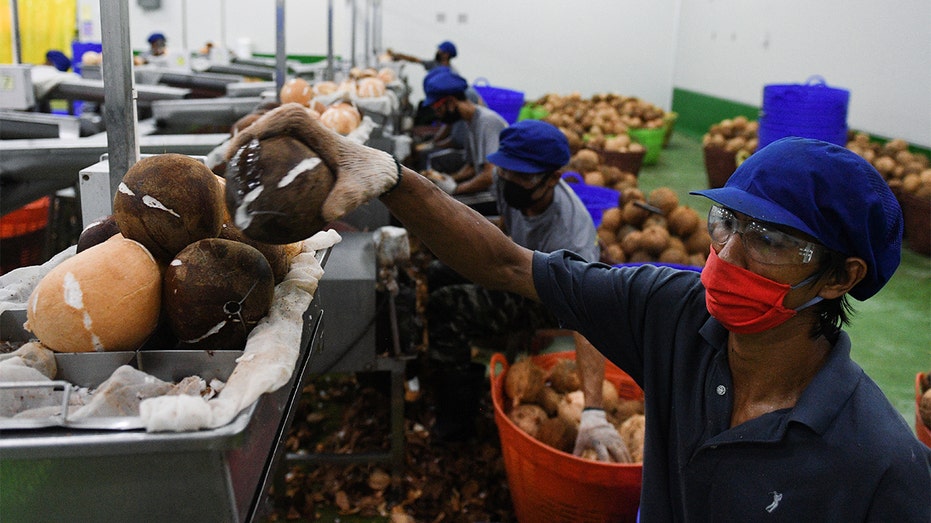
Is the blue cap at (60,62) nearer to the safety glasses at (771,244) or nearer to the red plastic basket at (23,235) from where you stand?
the red plastic basket at (23,235)

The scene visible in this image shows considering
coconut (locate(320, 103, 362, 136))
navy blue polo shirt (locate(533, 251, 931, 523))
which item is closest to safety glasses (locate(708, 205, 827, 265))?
navy blue polo shirt (locate(533, 251, 931, 523))

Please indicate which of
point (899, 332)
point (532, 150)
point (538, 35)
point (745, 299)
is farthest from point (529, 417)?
point (538, 35)

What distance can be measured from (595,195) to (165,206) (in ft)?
15.6

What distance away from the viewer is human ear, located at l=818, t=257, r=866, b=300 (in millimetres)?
1451

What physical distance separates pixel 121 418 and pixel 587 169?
6011 millimetres

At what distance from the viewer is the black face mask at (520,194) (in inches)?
134

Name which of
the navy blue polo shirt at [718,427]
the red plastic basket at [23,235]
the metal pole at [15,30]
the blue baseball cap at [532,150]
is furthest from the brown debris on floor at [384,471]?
the metal pole at [15,30]

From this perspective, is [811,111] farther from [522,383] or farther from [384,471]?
[384,471]

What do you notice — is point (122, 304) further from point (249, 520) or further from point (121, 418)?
point (249, 520)

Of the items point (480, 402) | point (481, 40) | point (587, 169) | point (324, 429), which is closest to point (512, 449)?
point (480, 402)

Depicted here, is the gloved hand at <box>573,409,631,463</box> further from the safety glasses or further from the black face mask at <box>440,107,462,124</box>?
the black face mask at <box>440,107,462,124</box>

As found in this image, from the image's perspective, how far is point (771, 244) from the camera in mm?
1459

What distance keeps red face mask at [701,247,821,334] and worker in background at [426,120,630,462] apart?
179 centimetres

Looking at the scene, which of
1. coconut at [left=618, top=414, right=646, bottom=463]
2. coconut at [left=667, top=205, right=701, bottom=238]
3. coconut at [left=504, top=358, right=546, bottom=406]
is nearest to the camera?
coconut at [left=618, top=414, right=646, bottom=463]
